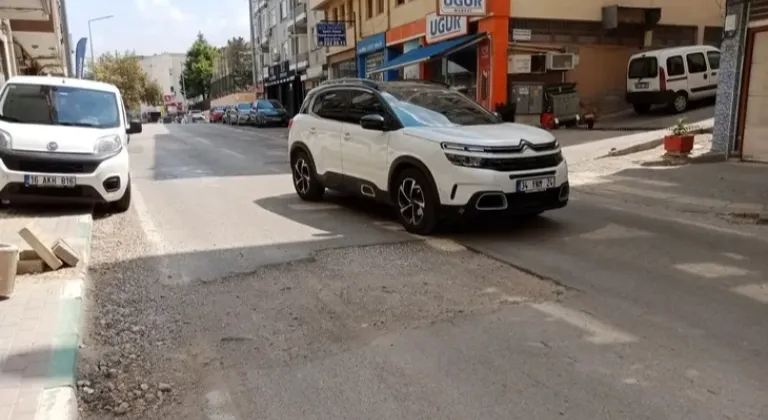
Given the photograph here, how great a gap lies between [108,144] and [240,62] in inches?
3164

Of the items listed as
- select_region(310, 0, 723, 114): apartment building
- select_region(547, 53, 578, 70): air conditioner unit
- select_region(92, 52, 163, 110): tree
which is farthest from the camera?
select_region(92, 52, 163, 110): tree

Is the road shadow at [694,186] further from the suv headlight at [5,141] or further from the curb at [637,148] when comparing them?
the suv headlight at [5,141]

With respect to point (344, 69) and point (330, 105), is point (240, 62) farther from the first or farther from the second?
point (330, 105)

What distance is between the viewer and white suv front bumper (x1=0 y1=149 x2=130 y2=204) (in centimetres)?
800

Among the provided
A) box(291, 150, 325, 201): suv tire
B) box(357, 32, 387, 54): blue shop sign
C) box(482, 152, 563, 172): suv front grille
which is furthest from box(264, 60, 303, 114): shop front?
box(482, 152, 563, 172): suv front grille

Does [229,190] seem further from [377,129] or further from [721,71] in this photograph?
[721,71]

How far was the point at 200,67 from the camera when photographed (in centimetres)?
10444

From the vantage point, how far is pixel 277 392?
3.63 meters

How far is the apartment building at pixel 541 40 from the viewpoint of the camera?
21.7m

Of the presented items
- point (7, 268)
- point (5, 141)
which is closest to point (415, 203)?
point (7, 268)

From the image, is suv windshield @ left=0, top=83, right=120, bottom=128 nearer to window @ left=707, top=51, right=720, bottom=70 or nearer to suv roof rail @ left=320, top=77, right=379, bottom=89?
suv roof rail @ left=320, top=77, right=379, bottom=89

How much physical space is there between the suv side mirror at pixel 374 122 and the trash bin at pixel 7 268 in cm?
408

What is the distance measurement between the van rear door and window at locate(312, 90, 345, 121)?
1530cm

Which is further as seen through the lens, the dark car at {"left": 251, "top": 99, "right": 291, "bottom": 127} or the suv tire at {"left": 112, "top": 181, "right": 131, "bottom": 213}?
the dark car at {"left": 251, "top": 99, "right": 291, "bottom": 127}
